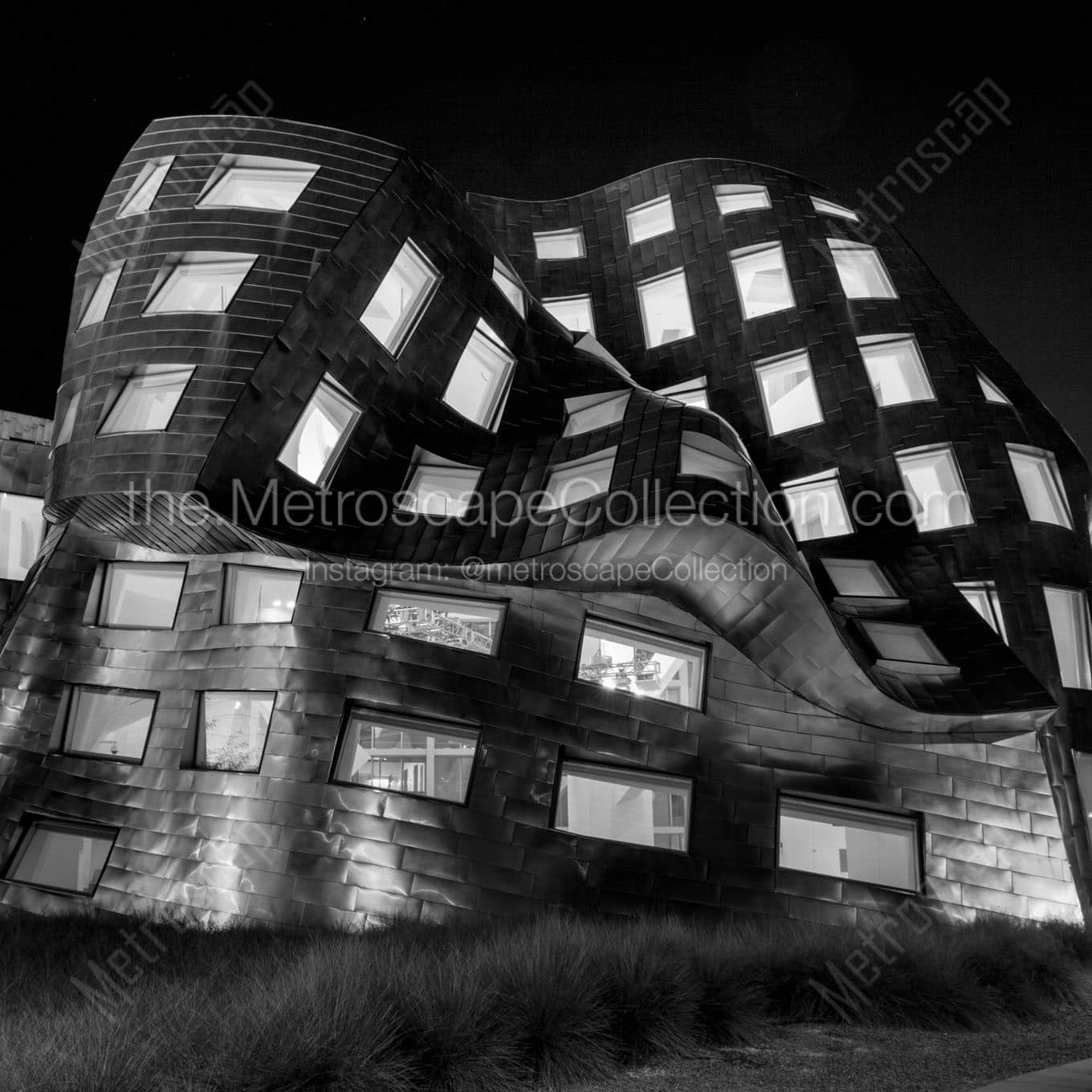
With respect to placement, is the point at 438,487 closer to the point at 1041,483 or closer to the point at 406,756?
the point at 406,756

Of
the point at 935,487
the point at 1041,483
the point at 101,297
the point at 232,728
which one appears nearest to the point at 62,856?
the point at 232,728

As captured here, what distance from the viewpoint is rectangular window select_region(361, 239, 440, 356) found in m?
17.6

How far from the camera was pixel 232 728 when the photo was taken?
48.9ft

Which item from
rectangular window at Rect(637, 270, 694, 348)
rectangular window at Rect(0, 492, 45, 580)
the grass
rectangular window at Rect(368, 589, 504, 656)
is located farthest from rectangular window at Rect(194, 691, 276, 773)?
rectangular window at Rect(637, 270, 694, 348)

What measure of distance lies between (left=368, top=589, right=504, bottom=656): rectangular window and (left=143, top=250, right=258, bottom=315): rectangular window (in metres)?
6.13

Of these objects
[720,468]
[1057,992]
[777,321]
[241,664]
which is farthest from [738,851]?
[777,321]

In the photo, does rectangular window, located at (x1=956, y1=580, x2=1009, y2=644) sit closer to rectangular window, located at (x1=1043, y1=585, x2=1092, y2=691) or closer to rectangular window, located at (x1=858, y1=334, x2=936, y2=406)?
rectangular window, located at (x1=1043, y1=585, x2=1092, y2=691)

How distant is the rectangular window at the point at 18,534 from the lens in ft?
76.3

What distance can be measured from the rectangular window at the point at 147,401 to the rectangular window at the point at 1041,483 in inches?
728

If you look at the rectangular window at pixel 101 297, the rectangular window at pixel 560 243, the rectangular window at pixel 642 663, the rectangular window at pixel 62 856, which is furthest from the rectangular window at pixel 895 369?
the rectangular window at pixel 62 856

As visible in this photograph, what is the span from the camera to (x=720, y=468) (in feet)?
52.9

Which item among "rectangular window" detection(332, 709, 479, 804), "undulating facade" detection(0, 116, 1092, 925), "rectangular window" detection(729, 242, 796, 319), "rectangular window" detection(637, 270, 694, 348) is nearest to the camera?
Answer: "undulating facade" detection(0, 116, 1092, 925)

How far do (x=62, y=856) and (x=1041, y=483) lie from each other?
72.6ft

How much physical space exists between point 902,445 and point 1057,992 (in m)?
13.3
